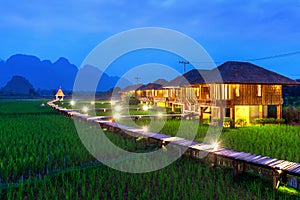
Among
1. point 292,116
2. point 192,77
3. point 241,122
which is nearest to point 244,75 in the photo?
point 241,122

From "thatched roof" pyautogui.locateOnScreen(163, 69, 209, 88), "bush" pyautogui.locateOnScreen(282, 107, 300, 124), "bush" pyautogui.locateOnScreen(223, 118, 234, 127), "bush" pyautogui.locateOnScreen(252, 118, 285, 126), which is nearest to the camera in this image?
"bush" pyautogui.locateOnScreen(223, 118, 234, 127)

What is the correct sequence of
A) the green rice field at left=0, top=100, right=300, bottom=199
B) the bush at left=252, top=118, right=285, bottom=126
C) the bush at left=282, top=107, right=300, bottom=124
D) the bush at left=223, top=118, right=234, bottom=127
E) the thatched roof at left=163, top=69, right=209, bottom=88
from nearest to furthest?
the green rice field at left=0, top=100, right=300, bottom=199 → the bush at left=223, top=118, right=234, bottom=127 → the bush at left=252, top=118, right=285, bottom=126 → the bush at left=282, top=107, right=300, bottom=124 → the thatched roof at left=163, top=69, right=209, bottom=88

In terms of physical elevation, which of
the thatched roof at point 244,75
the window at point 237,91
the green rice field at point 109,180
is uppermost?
the thatched roof at point 244,75

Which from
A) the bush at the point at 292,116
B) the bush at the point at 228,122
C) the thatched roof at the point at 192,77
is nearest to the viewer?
the bush at the point at 228,122

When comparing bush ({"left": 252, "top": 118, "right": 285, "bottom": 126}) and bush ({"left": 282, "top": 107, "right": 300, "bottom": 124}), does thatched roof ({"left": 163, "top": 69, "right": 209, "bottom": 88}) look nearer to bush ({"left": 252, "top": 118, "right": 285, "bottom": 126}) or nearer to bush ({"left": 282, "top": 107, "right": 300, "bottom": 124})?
Answer: bush ({"left": 252, "top": 118, "right": 285, "bottom": 126})

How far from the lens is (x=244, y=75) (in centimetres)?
1973

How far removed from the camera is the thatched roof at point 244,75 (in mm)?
19016

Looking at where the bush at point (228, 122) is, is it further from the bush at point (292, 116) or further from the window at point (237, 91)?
the bush at point (292, 116)

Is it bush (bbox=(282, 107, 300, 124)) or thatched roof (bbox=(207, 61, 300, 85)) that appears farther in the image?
bush (bbox=(282, 107, 300, 124))

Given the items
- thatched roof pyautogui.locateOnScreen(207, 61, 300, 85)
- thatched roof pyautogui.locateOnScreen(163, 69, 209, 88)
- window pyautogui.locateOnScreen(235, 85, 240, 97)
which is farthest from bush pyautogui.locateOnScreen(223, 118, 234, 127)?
thatched roof pyautogui.locateOnScreen(163, 69, 209, 88)

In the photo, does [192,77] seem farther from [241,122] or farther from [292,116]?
[292,116]

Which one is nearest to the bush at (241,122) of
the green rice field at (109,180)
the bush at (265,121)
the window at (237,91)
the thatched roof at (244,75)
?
the bush at (265,121)

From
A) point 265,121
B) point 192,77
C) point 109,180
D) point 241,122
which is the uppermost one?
point 192,77

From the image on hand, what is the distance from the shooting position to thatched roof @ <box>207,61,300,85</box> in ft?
62.4
